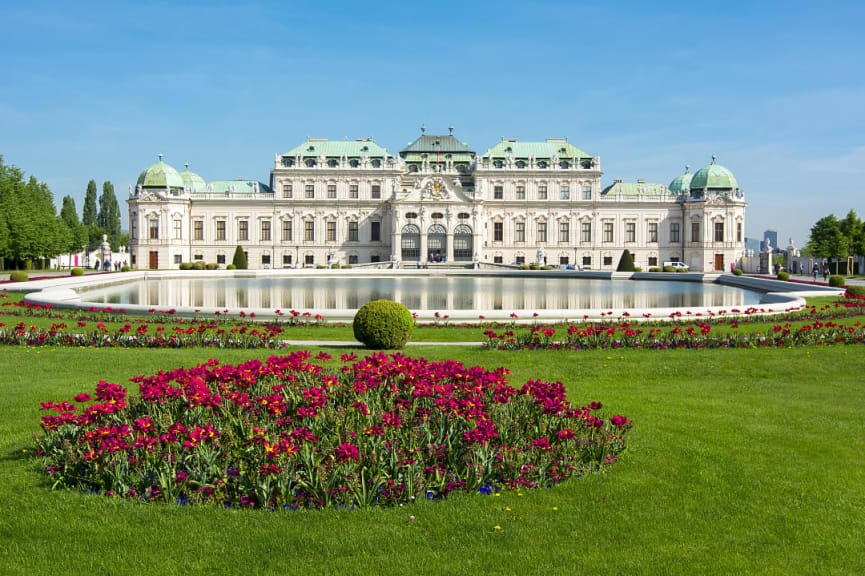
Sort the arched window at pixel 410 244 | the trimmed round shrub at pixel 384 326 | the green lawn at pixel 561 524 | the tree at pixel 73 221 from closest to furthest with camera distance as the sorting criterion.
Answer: the green lawn at pixel 561 524 < the trimmed round shrub at pixel 384 326 < the arched window at pixel 410 244 < the tree at pixel 73 221

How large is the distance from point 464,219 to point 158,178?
118 ft

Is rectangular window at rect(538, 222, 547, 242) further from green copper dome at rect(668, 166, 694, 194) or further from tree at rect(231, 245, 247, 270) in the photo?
tree at rect(231, 245, 247, 270)

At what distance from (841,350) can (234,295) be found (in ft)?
96.0

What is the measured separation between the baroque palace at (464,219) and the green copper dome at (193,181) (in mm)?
333

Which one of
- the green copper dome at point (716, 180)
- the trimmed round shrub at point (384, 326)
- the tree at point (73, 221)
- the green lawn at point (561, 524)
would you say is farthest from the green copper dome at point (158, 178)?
the green lawn at point (561, 524)

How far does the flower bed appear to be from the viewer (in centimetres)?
668

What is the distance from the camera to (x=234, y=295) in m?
36.7

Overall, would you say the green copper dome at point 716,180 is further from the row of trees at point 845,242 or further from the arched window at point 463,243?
the arched window at point 463,243

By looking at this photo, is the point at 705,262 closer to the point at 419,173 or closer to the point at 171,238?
the point at 419,173

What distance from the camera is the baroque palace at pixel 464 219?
258 feet

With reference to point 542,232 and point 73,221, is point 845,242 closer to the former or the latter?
point 542,232

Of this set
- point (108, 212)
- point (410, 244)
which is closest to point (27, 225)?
point (410, 244)

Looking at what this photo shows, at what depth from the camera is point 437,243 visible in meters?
79.3

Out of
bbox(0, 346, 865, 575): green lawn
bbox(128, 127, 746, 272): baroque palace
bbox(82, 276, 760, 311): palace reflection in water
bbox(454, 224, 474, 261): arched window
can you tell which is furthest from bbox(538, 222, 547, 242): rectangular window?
bbox(0, 346, 865, 575): green lawn
